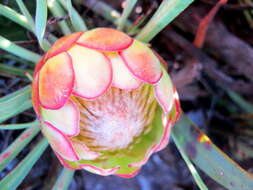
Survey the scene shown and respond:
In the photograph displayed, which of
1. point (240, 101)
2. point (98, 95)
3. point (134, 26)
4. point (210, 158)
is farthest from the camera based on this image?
point (240, 101)

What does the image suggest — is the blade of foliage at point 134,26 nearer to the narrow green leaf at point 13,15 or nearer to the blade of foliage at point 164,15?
the blade of foliage at point 164,15

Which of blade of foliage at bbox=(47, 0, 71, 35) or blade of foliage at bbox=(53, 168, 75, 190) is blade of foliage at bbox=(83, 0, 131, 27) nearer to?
blade of foliage at bbox=(47, 0, 71, 35)

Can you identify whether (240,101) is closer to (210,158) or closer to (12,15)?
(210,158)

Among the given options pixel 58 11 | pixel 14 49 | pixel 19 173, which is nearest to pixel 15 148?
pixel 19 173

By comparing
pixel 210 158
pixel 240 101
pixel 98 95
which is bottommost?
pixel 240 101

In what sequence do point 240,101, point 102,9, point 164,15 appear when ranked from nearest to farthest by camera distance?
point 164,15, point 102,9, point 240,101

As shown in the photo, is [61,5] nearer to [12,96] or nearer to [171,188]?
[12,96]

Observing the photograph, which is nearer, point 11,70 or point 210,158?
point 210,158

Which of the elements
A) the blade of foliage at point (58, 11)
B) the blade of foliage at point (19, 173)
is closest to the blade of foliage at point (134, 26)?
the blade of foliage at point (58, 11)
